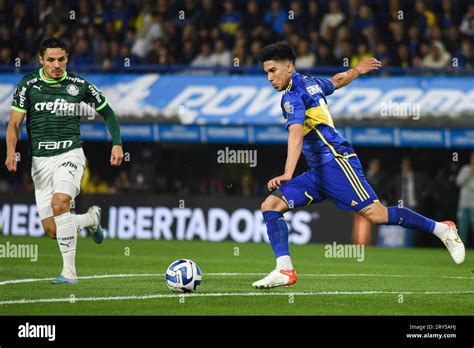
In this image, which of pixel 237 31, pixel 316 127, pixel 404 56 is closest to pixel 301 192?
pixel 316 127

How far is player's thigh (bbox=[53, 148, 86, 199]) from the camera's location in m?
11.0

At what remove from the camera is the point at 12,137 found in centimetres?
1100

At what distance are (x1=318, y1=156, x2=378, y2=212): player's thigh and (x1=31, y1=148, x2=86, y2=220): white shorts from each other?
2.61 meters

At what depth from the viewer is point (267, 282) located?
10.3m

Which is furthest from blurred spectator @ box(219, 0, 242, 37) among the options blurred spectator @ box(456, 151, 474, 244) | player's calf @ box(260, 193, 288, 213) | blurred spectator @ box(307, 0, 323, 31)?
player's calf @ box(260, 193, 288, 213)

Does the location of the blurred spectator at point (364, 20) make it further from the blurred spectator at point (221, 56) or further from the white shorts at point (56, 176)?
the white shorts at point (56, 176)

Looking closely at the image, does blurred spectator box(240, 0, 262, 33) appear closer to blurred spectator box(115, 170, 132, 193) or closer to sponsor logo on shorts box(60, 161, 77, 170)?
blurred spectator box(115, 170, 132, 193)

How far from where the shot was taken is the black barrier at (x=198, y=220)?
20.7 meters

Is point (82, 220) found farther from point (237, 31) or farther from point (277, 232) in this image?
point (237, 31)

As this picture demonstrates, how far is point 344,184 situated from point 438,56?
1092 cm

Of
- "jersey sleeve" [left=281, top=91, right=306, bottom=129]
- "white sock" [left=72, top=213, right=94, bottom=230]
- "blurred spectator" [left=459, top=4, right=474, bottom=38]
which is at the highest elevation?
"blurred spectator" [left=459, top=4, right=474, bottom=38]
